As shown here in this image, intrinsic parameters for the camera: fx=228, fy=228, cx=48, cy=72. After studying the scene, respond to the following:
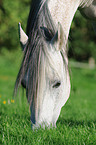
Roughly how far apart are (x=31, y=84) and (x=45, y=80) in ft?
0.48

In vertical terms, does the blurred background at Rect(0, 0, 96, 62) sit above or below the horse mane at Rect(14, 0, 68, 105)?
below

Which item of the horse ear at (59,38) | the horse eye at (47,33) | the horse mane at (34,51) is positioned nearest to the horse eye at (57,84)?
the horse mane at (34,51)

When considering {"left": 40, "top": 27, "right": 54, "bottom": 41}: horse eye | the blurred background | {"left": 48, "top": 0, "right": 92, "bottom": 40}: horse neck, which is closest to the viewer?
{"left": 40, "top": 27, "right": 54, "bottom": 41}: horse eye

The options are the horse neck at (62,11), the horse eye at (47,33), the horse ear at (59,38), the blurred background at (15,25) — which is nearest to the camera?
the horse ear at (59,38)

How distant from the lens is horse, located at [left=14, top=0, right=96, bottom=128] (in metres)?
2.23

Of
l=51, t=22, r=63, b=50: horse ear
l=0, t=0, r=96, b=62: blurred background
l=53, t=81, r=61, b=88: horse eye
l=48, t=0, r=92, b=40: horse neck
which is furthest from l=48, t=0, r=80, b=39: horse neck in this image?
l=0, t=0, r=96, b=62: blurred background

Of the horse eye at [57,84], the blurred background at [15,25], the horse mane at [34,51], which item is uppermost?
the horse mane at [34,51]

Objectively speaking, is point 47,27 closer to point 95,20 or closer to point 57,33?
point 57,33

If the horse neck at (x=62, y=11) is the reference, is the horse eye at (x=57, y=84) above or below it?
below

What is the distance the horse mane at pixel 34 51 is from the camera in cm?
222

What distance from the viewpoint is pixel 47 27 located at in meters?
2.40

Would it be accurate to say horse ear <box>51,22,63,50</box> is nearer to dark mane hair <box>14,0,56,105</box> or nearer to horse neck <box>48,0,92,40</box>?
dark mane hair <box>14,0,56,105</box>

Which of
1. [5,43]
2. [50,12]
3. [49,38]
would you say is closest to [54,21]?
[50,12]

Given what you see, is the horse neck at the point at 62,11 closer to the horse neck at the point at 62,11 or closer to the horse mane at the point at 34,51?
the horse neck at the point at 62,11
